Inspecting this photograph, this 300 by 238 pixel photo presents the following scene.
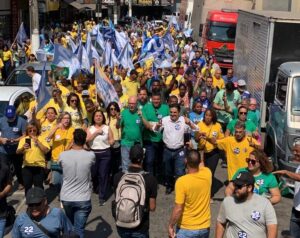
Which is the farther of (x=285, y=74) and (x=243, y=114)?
(x=285, y=74)

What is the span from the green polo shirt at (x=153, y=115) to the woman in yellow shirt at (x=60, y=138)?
4.55 feet

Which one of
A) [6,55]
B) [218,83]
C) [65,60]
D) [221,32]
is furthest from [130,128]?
[221,32]

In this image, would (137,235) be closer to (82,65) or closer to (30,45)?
(82,65)

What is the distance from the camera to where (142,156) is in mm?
6012

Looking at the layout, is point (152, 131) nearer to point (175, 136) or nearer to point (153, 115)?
point (153, 115)

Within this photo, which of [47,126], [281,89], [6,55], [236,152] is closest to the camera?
[236,152]

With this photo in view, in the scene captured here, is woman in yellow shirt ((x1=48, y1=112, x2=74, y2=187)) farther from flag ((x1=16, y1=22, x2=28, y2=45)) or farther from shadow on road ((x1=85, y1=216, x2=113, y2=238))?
flag ((x1=16, y1=22, x2=28, y2=45))

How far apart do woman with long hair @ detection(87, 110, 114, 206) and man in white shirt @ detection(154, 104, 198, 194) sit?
90 centimetres

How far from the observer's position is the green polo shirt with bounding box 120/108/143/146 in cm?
933

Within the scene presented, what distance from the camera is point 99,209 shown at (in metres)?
9.02

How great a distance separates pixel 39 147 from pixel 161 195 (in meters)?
2.33

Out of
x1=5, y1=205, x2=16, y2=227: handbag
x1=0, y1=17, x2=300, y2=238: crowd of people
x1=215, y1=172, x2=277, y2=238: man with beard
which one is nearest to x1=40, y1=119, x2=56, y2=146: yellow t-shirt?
x1=0, y1=17, x2=300, y2=238: crowd of people

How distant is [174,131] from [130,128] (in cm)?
73

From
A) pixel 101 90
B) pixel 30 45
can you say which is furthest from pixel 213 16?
pixel 101 90
